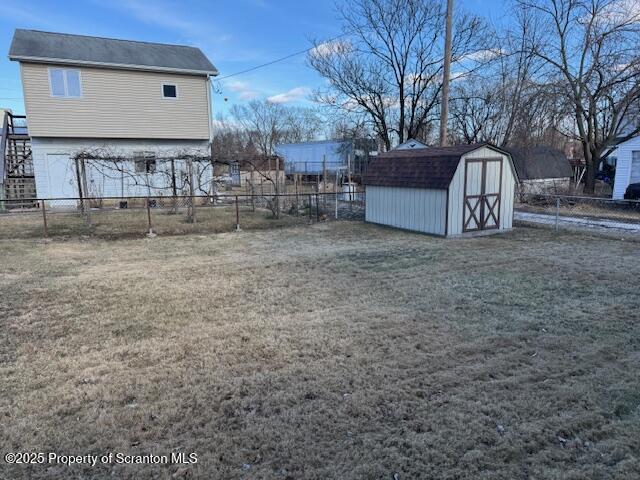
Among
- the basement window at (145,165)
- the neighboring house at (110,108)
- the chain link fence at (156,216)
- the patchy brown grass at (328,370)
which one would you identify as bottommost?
the patchy brown grass at (328,370)

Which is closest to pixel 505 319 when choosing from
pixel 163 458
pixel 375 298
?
pixel 375 298

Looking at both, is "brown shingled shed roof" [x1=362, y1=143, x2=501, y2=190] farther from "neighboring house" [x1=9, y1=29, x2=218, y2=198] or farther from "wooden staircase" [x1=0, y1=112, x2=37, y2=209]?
"wooden staircase" [x1=0, y1=112, x2=37, y2=209]

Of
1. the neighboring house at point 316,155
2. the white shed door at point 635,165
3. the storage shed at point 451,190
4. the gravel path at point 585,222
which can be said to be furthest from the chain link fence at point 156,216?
the neighboring house at point 316,155

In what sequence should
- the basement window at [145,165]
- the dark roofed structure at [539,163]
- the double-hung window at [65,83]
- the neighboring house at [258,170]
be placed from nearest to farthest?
the neighboring house at [258,170]
the double-hung window at [65,83]
the basement window at [145,165]
the dark roofed structure at [539,163]

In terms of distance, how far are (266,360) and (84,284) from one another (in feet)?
13.3

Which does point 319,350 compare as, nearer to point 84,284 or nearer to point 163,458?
point 163,458

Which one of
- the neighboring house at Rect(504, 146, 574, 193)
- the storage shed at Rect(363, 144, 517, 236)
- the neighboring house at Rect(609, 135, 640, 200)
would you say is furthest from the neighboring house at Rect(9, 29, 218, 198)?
the neighboring house at Rect(609, 135, 640, 200)

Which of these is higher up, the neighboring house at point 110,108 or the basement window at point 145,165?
the neighboring house at point 110,108

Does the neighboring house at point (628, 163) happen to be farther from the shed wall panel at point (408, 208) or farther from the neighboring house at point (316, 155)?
the neighboring house at point (316, 155)

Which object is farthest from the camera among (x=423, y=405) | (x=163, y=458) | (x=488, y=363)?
(x=488, y=363)

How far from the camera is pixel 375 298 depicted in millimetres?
5645

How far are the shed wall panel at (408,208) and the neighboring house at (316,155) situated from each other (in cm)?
1553

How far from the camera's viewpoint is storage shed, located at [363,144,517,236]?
10.5 metres

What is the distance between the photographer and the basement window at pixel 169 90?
17234 mm
